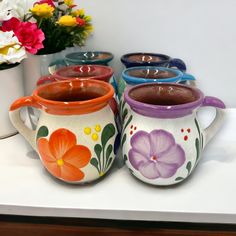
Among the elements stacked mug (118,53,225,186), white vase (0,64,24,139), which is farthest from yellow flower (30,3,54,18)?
stacked mug (118,53,225,186)

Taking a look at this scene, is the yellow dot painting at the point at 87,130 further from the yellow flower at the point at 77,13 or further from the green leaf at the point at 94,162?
the yellow flower at the point at 77,13

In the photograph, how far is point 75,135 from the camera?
0.49 m

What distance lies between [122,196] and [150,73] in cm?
25

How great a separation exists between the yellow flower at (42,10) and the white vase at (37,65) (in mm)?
85

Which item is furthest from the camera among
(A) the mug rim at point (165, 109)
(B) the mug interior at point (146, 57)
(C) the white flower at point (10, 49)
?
(B) the mug interior at point (146, 57)

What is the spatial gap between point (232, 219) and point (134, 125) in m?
0.19

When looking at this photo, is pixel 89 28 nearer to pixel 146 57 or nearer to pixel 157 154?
pixel 146 57

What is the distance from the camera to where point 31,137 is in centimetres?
56

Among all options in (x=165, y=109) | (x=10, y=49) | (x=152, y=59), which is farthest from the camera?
(x=152, y=59)

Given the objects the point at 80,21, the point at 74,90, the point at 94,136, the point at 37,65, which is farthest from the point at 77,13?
the point at 94,136

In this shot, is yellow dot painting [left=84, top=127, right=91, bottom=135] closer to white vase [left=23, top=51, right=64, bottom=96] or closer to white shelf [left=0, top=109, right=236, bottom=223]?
white shelf [left=0, top=109, right=236, bottom=223]

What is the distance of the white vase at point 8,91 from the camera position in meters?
0.65

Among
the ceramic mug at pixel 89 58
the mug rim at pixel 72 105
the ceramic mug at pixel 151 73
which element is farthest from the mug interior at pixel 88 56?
the mug rim at pixel 72 105

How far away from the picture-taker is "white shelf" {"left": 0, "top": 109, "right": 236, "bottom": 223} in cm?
48
